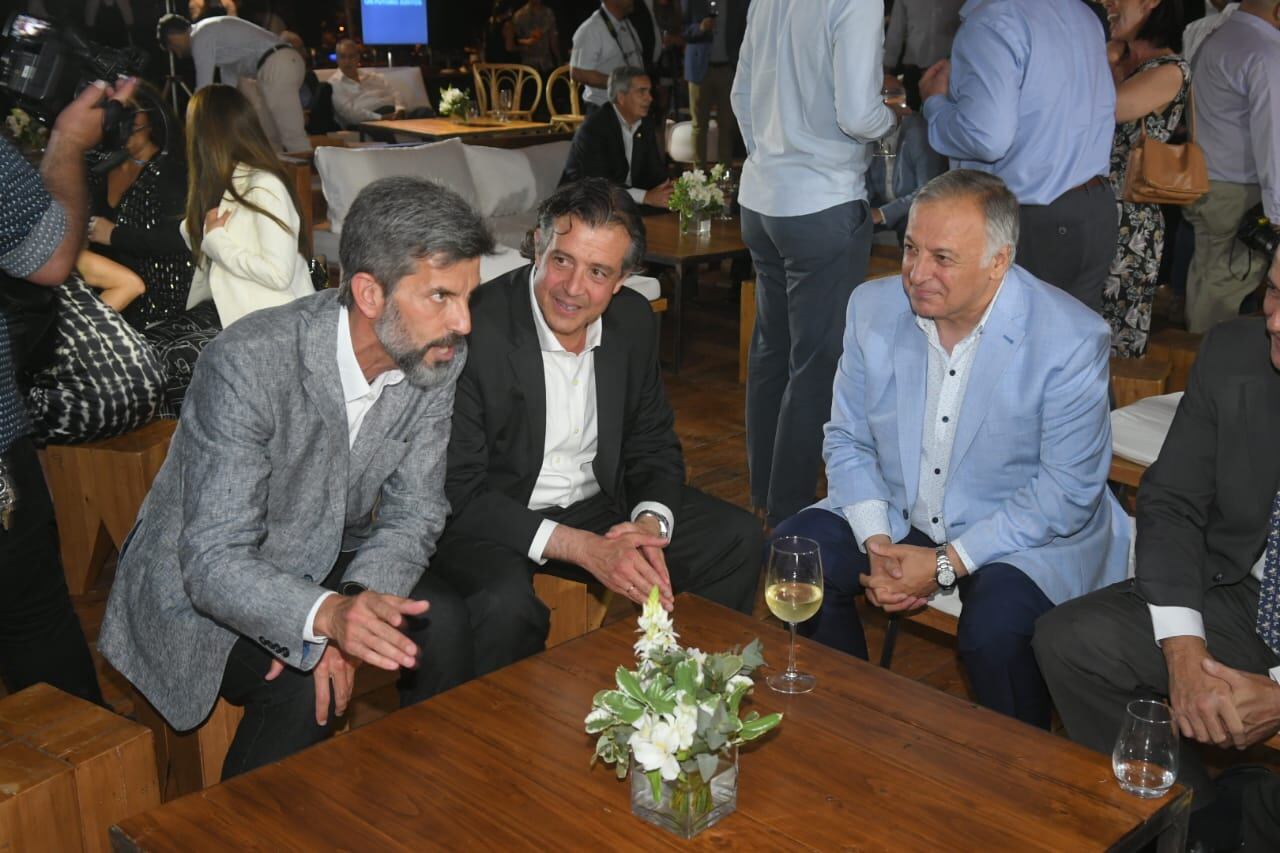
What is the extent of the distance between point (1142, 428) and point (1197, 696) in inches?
46.0

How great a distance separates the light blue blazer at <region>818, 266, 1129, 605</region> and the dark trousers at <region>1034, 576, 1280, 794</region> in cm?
17

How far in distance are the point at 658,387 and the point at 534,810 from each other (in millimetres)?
1426

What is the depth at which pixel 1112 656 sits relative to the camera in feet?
7.95

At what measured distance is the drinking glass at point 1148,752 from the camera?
68.8 inches

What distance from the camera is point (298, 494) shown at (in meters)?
2.34

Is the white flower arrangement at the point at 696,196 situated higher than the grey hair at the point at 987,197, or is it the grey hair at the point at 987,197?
the grey hair at the point at 987,197

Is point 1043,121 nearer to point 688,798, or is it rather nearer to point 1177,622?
point 1177,622

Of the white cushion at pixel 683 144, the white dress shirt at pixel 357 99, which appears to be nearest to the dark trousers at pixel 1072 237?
the white cushion at pixel 683 144

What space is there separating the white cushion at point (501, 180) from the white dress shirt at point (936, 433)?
4.34 metres

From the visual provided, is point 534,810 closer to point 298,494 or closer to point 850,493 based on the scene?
point 298,494

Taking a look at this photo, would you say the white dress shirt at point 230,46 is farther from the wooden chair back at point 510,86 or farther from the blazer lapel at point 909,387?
the blazer lapel at point 909,387

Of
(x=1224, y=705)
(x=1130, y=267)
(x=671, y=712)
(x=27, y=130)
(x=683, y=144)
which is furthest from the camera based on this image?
(x=683, y=144)

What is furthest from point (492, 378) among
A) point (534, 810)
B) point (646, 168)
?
point (646, 168)

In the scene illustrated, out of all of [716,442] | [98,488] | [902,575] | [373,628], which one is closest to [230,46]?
[716,442]
